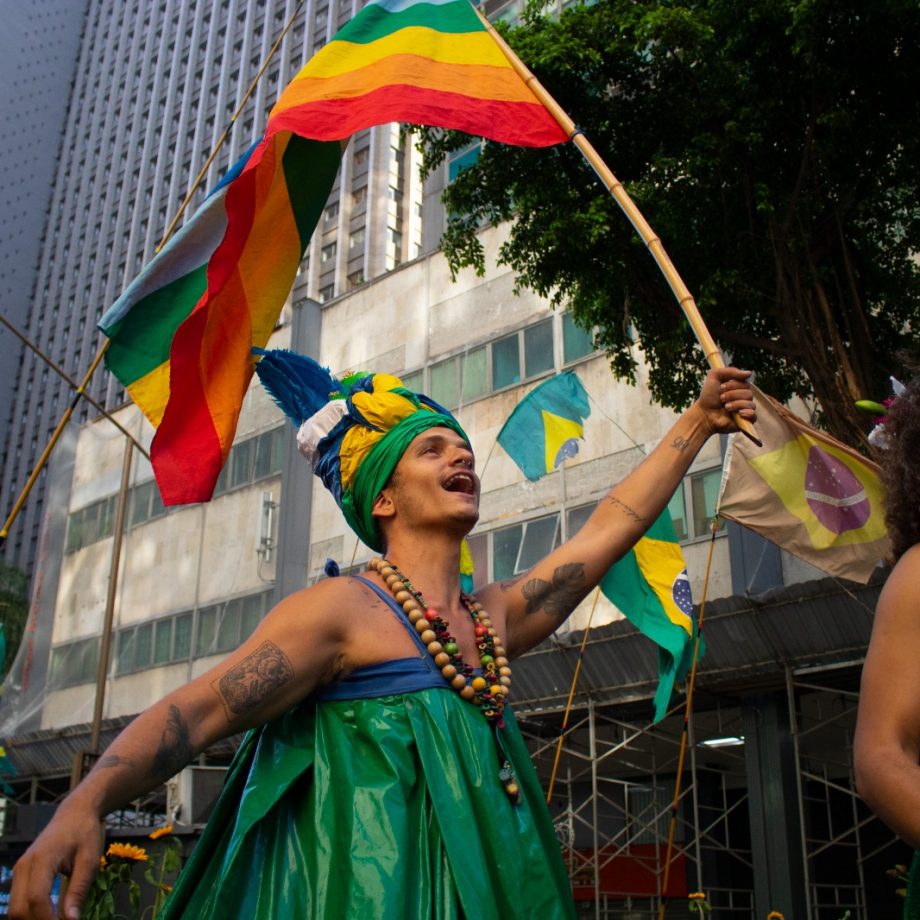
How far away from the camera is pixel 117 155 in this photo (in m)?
71.3

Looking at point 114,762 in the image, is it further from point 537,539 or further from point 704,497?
point 537,539

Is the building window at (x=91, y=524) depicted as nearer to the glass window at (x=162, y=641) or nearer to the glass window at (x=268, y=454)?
the glass window at (x=162, y=641)

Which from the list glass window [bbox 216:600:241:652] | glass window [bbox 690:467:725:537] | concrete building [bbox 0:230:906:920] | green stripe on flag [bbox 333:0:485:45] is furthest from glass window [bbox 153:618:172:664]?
green stripe on flag [bbox 333:0:485:45]

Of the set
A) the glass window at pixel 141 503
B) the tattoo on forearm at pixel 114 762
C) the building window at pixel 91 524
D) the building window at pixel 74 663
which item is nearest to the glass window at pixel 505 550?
the glass window at pixel 141 503

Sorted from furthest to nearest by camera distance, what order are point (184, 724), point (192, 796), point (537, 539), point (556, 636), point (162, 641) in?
point (162, 641)
point (537, 539)
point (556, 636)
point (192, 796)
point (184, 724)

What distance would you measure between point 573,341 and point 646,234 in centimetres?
1584

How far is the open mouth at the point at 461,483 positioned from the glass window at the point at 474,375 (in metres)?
17.2

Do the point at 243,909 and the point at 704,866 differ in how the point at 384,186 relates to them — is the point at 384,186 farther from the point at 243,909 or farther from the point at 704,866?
the point at 243,909

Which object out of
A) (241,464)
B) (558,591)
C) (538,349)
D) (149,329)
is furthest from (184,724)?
(241,464)

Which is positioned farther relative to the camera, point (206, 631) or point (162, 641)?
point (162, 641)

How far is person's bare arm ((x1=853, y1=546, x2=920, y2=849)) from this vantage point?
77.5 inches

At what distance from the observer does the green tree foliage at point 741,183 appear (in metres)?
9.92

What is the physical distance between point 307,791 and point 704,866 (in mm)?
16732

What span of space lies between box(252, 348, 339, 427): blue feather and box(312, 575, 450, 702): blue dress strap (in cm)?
99
